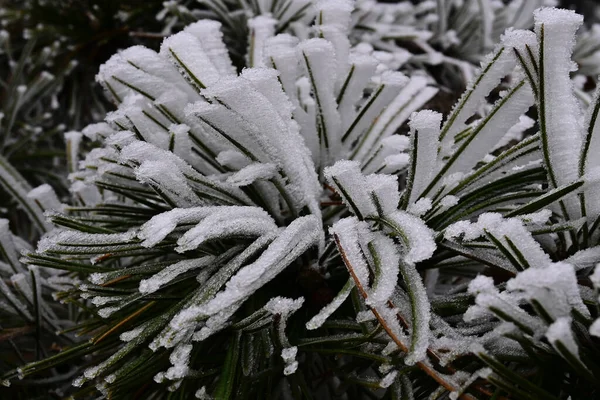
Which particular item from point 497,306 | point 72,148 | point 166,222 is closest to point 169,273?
point 166,222

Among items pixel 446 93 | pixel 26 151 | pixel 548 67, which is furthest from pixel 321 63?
pixel 26 151

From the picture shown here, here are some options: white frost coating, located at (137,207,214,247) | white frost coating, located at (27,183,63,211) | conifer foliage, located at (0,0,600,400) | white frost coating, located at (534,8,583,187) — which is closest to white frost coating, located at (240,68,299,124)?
conifer foliage, located at (0,0,600,400)

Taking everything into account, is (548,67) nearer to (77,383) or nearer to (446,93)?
(77,383)

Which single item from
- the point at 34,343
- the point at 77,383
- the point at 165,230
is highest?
the point at 165,230

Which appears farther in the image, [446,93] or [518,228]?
[446,93]

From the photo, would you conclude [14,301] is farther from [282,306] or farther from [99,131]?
[282,306]

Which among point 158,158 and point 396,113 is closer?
point 158,158

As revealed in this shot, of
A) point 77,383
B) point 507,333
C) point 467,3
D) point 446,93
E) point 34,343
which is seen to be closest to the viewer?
point 507,333
